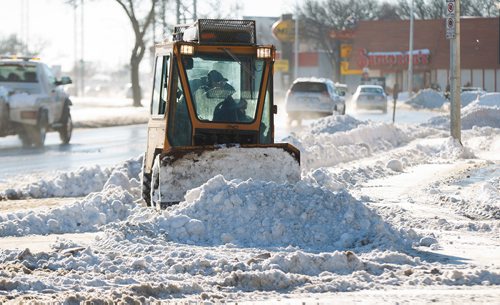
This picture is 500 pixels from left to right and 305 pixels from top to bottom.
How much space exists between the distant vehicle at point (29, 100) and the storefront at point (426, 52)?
4992 centimetres

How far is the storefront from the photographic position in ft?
266

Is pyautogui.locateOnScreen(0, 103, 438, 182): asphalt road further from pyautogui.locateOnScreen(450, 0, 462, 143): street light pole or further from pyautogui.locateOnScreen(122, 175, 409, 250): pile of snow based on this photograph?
pyautogui.locateOnScreen(122, 175, 409, 250): pile of snow

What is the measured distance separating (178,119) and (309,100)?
87.5ft

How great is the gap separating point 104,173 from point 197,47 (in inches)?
176

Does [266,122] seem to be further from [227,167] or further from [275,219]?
→ [275,219]

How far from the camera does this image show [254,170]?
587 inches

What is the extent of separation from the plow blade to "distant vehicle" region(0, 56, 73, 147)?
48.4 ft

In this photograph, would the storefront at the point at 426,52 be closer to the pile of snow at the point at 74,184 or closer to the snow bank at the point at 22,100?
the snow bank at the point at 22,100

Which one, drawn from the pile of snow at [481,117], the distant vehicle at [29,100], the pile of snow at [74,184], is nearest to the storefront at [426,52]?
the pile of snow at [481,117]

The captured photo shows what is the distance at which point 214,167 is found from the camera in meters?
14.7

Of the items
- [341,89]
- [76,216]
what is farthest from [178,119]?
[341,89]

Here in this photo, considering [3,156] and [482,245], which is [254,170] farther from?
[3,156]

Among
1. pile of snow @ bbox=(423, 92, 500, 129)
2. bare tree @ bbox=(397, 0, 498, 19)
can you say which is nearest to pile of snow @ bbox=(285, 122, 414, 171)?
pile of snow @ bbox=(423, 92, 500, 129)

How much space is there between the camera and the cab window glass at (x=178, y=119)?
50.9 feet
